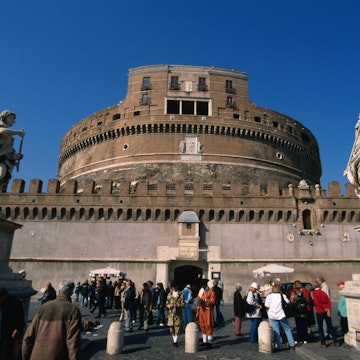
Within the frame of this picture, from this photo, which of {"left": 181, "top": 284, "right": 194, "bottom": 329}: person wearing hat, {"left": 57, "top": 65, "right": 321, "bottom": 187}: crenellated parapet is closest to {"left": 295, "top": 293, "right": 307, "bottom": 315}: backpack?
{"left": 181, "top": 284, "right": 194, "bottom": 329}: person wearing hat

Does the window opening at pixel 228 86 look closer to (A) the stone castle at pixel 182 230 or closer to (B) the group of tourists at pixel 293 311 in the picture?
(A) the stone castle at pixel 182 230

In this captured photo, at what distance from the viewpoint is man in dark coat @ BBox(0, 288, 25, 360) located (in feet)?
12.1

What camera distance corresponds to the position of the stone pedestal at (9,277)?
518cm

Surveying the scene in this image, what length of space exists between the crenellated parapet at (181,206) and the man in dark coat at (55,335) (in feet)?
57.9

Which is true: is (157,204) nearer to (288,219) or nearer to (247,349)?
(288,219)

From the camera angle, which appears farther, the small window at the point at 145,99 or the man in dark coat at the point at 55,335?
the small window at the point at 145,99

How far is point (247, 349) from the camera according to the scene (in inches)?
270

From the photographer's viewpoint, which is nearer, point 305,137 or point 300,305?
point 300,305

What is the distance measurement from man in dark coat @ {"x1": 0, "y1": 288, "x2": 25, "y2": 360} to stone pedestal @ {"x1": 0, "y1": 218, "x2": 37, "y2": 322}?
131cm

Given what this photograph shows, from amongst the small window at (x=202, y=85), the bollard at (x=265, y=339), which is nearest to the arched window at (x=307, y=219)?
the small window at (x=202, y=85)

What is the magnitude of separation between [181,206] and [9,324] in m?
17.5

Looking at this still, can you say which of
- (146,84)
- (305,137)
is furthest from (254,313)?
(305,137)

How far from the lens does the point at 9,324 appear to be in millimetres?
3736

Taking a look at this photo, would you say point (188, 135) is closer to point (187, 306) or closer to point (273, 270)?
point (273, 270)
